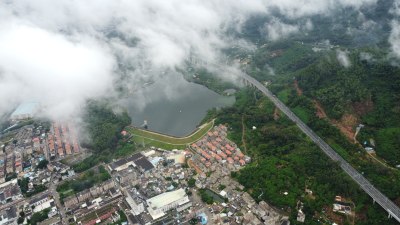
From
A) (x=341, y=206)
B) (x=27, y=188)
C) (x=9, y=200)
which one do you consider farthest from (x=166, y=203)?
(x=9, y=200)

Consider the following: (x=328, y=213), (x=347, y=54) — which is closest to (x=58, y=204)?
(x=328, y=213)

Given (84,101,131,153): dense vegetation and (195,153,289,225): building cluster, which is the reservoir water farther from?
(195,153,289,225): building cluster

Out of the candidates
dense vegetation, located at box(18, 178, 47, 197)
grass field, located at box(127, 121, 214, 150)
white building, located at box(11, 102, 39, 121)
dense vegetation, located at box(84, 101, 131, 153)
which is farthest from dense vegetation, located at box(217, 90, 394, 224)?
white building, located at box(11, 102, 39, 121)

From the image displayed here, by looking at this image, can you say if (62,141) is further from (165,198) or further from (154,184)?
(165,198)

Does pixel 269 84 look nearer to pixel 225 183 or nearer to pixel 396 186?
pixel 225 183

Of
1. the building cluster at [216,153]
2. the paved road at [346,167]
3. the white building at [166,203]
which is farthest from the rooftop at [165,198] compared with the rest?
the paved road at [346,167]

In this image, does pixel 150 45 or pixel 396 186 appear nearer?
pixel 396 186

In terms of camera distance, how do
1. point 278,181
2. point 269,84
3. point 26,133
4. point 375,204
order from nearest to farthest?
1. point 375,204
2. point 278,181
3. point 26,133
4. point 269,84

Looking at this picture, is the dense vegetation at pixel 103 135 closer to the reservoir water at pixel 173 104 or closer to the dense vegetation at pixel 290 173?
the reservoir water at pixel 173 104
